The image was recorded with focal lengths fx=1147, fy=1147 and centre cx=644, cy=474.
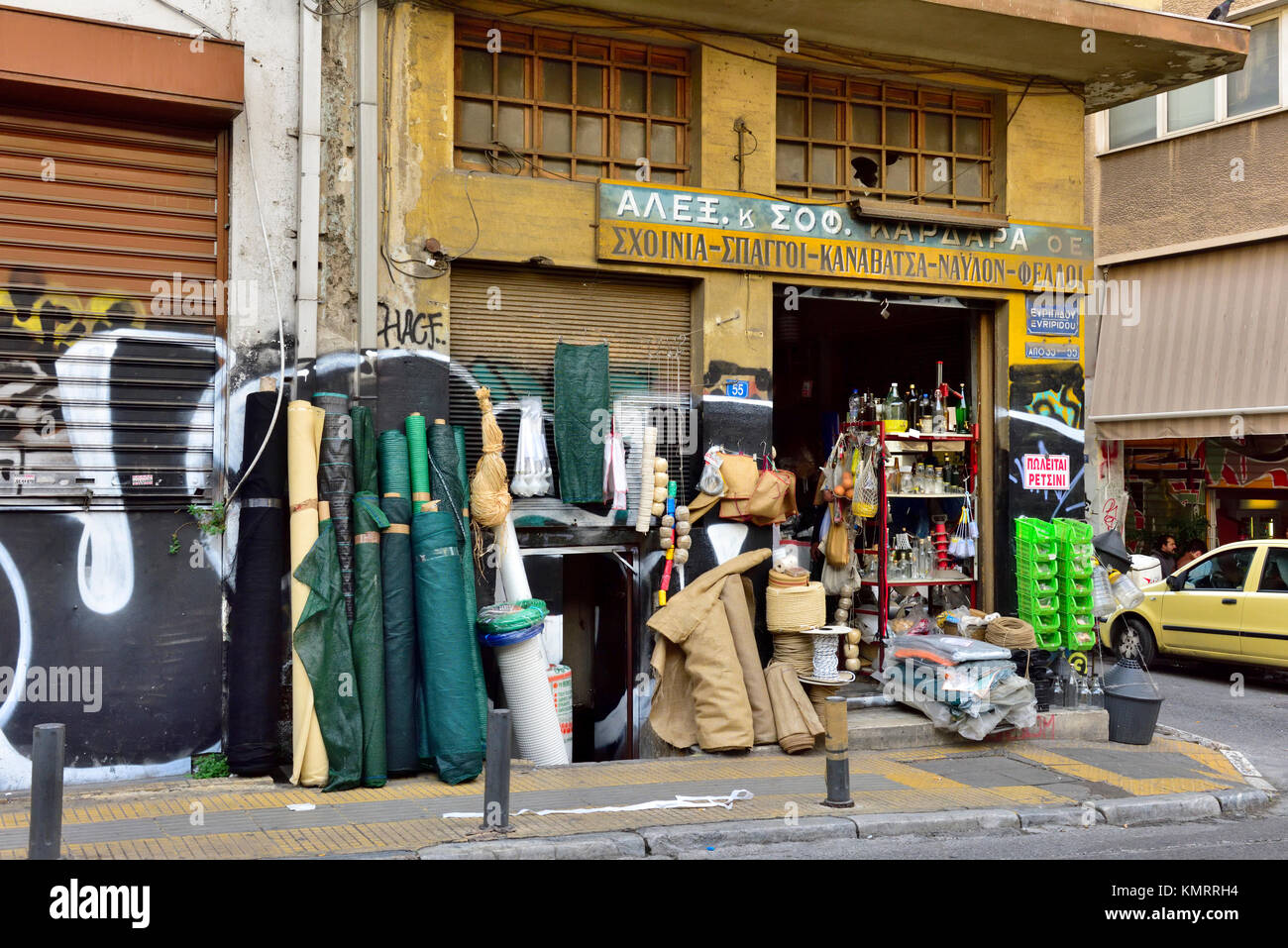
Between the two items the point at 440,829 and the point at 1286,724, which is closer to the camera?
the point at 440,829

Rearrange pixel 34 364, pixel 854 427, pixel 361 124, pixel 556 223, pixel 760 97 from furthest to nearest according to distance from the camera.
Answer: pixel 854 427 < pixel 760 97 < pixel 556 223 < pixel 361 124 < pixel 34 364

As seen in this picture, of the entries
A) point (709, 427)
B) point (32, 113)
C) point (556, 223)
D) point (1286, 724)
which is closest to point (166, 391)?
point (32, 113)

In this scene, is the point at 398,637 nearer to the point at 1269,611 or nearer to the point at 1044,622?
the point at 1044,622

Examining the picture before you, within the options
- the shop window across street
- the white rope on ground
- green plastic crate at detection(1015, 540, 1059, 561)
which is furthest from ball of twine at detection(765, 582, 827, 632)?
the shop window across street

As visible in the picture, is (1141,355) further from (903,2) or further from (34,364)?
(34,364)

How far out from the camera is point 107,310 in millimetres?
8688

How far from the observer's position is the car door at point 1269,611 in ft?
46.1

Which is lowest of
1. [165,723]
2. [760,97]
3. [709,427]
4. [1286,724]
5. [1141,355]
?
[1286,724]

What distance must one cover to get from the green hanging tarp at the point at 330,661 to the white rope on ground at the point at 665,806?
105cm

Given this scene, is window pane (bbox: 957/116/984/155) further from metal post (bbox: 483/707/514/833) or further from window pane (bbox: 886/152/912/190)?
metal post (bbox: 483/707/514/833)

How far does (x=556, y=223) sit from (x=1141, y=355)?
A: 46.5 feet

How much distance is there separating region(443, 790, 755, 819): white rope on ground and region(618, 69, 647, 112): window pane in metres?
6.23

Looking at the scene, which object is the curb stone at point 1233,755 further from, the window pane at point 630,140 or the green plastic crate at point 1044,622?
the window pane at point 630,140

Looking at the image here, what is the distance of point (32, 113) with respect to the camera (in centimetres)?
848
